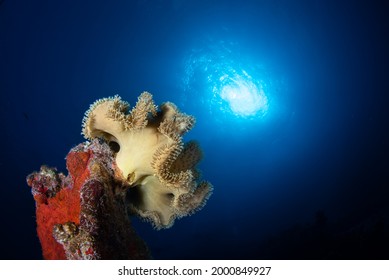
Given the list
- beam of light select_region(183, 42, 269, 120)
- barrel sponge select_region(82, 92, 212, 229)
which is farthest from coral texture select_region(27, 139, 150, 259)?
beam of light select_region(183, 42, 269, 120)

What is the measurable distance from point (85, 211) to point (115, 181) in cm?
68

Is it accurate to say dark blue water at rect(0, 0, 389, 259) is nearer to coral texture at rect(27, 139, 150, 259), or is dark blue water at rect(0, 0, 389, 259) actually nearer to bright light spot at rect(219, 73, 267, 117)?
bright light spot at rect(219, 73, 267, 117)

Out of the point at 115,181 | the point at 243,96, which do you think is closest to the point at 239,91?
the point at 243,96

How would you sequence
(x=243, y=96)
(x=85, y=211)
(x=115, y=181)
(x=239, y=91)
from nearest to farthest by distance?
(x=85, y=211)
(x=115, y=181)
(x=239, y=91)
(x=243, y=96)

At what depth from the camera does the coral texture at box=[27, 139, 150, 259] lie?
2.60 metres

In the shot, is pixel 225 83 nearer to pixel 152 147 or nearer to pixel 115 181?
pixel 152 147

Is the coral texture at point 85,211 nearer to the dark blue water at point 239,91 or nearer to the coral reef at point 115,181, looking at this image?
the coral reef at point 115,181

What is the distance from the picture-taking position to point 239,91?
2203 centimetres

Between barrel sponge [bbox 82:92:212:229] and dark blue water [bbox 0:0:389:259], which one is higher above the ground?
dark blue water [bbox 0:0:389:259]

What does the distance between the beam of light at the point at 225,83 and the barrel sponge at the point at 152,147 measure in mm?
16719

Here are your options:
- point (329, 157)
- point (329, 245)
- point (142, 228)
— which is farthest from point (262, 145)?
point (142, 228)

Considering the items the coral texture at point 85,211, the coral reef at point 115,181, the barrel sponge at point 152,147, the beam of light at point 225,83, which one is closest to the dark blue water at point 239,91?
the beam of light at point 225,83

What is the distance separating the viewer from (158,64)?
21516mm

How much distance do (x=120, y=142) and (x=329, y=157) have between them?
96.2 ft
